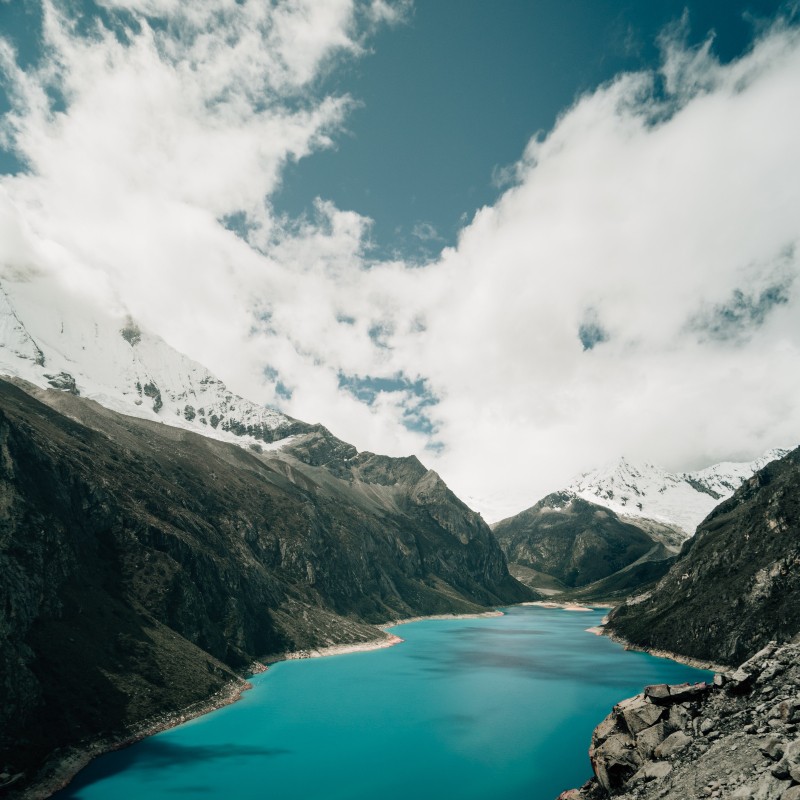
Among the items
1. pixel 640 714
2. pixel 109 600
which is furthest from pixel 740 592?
pixel 109 600

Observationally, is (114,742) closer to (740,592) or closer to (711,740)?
(711,740)

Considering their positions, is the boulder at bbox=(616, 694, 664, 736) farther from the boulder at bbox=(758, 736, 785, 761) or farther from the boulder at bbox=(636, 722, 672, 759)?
the boulder at bbox=(758, 736, 785, 761)

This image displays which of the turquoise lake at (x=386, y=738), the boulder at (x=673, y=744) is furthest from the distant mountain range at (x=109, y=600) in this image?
the boulder at (x=673, y=744)

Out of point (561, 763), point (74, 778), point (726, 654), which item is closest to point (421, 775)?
point (561, 763)

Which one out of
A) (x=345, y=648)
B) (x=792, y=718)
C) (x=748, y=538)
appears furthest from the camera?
(x=345, y=648)

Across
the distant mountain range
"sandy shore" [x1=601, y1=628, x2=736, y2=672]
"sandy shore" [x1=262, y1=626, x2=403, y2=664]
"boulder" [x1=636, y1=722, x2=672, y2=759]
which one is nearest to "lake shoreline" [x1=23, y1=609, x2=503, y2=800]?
the distant mountain range

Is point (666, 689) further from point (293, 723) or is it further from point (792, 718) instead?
point (293, 723)
